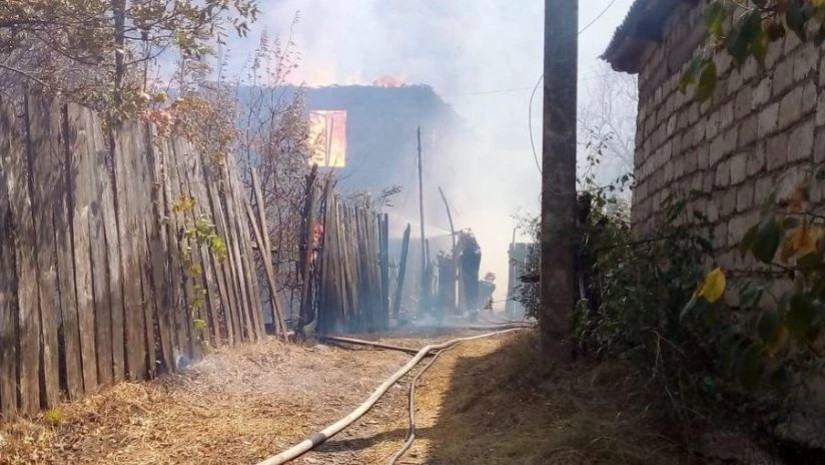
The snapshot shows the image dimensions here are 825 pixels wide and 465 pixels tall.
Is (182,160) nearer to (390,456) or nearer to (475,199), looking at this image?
(390,456)

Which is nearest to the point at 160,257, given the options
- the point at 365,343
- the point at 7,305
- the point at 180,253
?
the point at 180,253

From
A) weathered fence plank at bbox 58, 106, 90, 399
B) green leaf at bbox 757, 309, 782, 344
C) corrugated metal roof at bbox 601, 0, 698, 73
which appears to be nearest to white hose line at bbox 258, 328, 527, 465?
weathered fence plank at bbox 58, 106, 90, 399

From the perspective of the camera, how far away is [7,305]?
3.53 m

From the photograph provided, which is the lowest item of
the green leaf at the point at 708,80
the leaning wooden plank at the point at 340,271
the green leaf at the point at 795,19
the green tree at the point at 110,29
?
the leaning wooden plank at the point at 340,271

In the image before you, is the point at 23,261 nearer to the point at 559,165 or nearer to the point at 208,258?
the point at 208,258

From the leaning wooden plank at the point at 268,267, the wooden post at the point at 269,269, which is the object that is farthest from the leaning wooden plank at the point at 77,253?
the wooden post at the point at 269,269

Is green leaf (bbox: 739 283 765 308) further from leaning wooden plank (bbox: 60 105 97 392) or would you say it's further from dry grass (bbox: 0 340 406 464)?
leaning wooden plank (bbox: 60 105 97 392)

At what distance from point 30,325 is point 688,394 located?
3178 mm

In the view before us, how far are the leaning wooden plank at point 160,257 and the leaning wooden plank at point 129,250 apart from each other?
209 millimetres

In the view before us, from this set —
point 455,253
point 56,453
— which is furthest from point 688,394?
point 455,253

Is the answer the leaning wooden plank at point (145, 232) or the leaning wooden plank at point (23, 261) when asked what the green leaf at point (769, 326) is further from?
the leaning wooden plank at point (145, 232)

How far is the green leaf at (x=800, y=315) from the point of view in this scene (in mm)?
1445

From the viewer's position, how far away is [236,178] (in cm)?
673

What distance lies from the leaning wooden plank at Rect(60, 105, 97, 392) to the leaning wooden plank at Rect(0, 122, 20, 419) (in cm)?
39
